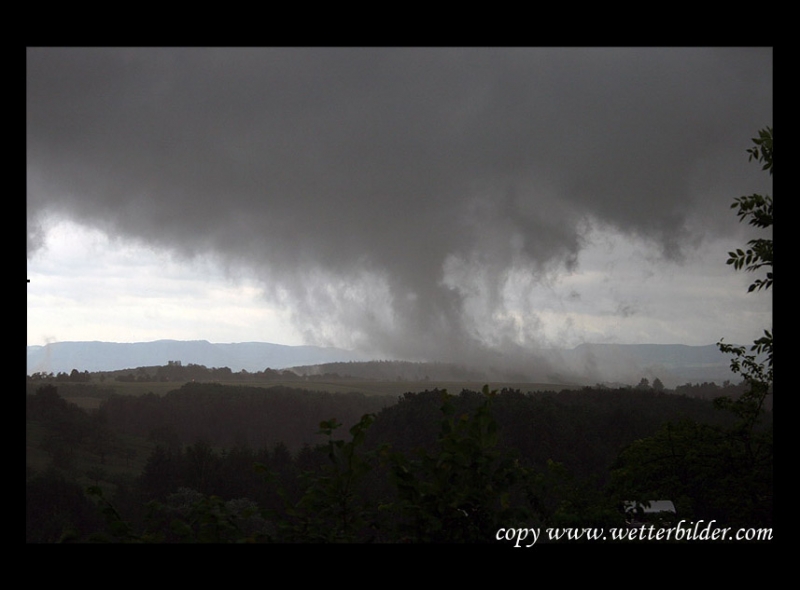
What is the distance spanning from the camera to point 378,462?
3.63m

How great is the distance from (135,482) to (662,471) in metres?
21.2

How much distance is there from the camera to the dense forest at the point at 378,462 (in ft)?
11.3

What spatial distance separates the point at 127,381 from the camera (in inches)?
1227

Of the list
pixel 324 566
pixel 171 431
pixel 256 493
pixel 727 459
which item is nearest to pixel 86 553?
pixel 324 566

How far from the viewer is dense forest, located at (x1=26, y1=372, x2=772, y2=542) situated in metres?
3.45

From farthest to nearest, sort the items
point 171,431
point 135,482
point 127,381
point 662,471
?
point 127,381 < point 171,431 < point 135,482 < point 662,471

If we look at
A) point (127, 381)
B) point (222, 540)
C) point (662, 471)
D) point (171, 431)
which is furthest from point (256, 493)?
point (222, 540)
